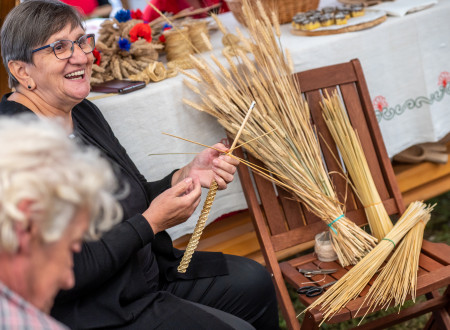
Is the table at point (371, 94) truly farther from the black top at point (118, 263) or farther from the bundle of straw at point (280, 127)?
the black top at point (118, 263)

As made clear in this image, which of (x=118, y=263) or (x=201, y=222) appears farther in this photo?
(x=201, y=222)

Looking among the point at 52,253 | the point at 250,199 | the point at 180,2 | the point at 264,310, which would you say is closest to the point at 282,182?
the point at 250,199

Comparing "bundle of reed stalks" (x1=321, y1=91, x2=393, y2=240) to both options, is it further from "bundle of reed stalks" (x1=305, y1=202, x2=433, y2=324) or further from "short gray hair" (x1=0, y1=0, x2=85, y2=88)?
"short gray hair" (x1=0, y1=0, x2=85, y2=88)

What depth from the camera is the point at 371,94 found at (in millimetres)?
2973

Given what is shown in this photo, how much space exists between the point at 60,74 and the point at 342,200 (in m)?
1.28

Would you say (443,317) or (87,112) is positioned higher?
(87,112)

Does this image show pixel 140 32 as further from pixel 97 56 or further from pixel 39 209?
pixel 39 209

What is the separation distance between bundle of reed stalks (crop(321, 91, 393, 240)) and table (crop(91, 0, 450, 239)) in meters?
0.43

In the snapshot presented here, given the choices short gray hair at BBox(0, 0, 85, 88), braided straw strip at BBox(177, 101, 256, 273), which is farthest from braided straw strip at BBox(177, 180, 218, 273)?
short gray hair at BBox(0, 0, 85, 88)

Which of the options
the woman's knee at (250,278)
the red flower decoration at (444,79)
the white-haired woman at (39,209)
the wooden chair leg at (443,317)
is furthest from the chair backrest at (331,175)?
the white-haired woman at (39,209)

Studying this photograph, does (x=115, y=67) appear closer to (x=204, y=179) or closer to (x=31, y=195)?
(x=204, y=179)

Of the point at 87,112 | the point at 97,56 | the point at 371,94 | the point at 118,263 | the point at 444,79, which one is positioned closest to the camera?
the point at 118,263

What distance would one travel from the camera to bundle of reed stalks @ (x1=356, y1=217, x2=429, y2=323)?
200 cm

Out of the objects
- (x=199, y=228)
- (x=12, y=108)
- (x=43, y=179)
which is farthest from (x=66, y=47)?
(x=43, y=179)
